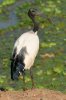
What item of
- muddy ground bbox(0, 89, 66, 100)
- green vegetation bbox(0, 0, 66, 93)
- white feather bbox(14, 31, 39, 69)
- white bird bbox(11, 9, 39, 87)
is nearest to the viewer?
muddy ground bbox(0, 89, 66, 100)

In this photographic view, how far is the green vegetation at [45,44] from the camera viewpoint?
1198cm

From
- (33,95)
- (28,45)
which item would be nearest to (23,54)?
(28,45)

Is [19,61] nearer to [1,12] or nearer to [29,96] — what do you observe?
[29,96]

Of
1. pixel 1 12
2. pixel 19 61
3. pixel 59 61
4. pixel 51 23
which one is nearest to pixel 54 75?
pixel 59 61

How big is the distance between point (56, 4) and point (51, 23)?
2138mm

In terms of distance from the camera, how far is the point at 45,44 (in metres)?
14.5

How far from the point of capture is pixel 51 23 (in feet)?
54.2

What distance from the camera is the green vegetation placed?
11984mm

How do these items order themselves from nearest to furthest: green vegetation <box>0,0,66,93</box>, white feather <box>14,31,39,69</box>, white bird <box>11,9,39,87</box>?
white bird <box>11,9,39,87</box> → white feather <box>14,31,39,69</box> → green vegetation <box>0,0,66,93</box>

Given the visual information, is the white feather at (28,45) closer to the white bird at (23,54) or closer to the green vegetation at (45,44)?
the white bird at (23,54)

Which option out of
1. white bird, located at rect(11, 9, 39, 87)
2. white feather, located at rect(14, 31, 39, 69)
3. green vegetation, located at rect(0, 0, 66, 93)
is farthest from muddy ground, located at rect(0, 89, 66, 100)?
green vegetation, located at rect(0, 0, 66, 93)

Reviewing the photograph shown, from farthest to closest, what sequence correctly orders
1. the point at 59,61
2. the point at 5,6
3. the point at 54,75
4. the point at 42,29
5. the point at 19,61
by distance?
the point at 5,6 < the point at 42,29 < the point at 59,61 < the point at 54,75 < the point at 19,61

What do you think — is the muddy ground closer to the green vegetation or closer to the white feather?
the white feather

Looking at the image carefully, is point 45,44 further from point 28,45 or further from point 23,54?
point 23,54
